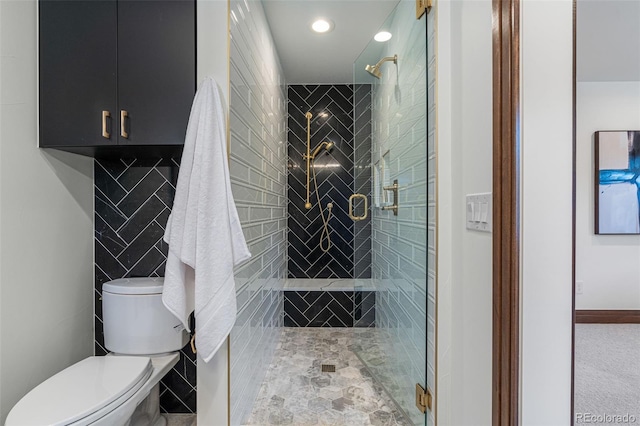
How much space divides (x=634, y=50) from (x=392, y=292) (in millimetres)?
1477

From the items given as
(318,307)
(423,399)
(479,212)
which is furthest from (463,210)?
(318,307)

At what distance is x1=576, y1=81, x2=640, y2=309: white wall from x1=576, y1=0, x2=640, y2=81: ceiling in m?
0.03

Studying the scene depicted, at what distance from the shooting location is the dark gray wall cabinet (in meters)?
1.25

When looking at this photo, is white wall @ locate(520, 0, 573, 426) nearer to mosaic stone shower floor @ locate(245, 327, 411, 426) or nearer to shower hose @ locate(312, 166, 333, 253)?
mosaic stone shower floor @ locate(245, 327, 411, 426)

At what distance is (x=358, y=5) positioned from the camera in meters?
1.94

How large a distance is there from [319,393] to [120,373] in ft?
3.54

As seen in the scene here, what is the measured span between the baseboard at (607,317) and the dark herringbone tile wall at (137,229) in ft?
5.73

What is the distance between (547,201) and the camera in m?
0.86

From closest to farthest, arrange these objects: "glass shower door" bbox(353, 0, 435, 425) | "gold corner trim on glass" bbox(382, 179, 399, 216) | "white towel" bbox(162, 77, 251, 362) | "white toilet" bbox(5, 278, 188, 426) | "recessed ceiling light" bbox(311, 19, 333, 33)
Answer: "white toilet" bbox(5, 278, 188, 426) → "white towel" bbox(162, 77, 251, 362) → "glass shower door" bbox(353, 0, 435, 425) → "gold corner trim on glass" bbox(382, 179, 399, 216) → "recessed ceiling light" bbox(311, 19, 333, 33)

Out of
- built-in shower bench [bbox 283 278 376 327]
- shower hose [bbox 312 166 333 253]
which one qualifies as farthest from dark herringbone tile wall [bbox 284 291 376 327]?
shower hose [bbox 312 166 333 253]

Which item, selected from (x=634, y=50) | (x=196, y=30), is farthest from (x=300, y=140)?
(x=634, y=50)

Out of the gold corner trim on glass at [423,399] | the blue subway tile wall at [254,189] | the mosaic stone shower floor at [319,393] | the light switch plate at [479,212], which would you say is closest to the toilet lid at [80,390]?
the blue subway tile wall at [254,189]

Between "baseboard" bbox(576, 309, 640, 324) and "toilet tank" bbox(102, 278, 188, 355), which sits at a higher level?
"baseboard" bbox(576, 309, 640, 324)

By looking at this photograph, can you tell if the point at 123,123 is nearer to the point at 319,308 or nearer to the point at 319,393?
the point at 319,393
